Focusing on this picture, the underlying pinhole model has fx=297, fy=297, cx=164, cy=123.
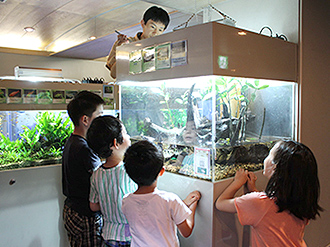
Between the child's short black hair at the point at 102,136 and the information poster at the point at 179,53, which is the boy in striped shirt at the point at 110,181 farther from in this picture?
the information poster at the point at 179,53

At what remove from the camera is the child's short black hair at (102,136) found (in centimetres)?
163

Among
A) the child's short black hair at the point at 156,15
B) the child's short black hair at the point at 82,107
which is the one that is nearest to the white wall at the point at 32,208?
the child's short black hair at the point at 82,107

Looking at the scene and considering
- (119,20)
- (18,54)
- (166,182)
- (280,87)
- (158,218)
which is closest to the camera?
(158,218)

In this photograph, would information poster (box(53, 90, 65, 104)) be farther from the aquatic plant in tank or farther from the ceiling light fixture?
the ceiling light fixture

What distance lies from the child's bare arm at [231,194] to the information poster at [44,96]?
1.81 meters

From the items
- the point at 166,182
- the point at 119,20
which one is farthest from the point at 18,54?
the point at 166,182

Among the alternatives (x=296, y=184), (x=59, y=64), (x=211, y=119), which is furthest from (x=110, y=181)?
(x=59, y=64)

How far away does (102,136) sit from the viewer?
64.4 inches

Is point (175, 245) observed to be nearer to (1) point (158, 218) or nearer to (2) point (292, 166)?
(1) point (158, 218)

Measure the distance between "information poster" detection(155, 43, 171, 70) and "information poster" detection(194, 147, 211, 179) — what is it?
546 mm

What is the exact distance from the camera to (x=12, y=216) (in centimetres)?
241

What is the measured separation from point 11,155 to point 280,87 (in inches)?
87.4

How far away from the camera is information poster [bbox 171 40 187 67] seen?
1691mm

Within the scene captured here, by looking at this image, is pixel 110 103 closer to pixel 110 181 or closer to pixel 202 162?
pixel 110 181
